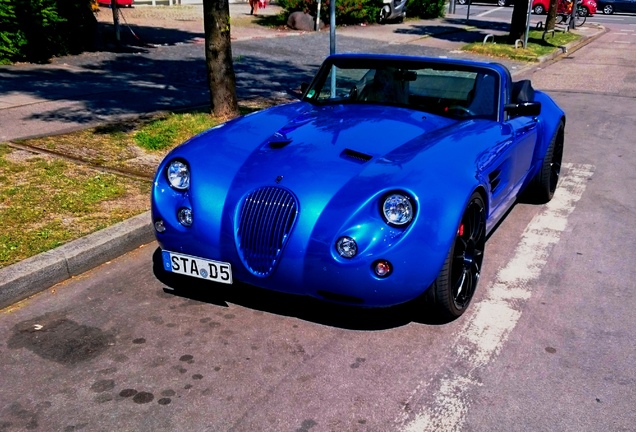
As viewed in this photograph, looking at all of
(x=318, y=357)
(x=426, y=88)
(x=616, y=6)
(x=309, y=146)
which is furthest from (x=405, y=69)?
(x=616, y=6)

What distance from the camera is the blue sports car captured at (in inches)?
140

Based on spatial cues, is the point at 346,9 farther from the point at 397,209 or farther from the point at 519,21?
the point at 397,209

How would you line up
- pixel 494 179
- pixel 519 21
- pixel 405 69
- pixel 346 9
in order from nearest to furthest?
pixel 494 179 → pixel 405 69 → pixel 519 21 → pixel 346 9

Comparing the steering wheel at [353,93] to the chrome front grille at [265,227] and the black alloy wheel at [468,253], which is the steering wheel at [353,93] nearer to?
the black alloy wheel at [468,253]

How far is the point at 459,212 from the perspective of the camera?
373cm

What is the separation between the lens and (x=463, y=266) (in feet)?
13.3

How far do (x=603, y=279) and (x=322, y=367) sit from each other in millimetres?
2340

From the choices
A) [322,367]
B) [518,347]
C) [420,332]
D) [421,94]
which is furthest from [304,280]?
[421,94]

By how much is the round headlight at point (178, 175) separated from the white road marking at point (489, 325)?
178cm

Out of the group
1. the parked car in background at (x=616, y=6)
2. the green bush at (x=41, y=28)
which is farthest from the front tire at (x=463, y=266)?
the parked car in background at (x=616, y=6)

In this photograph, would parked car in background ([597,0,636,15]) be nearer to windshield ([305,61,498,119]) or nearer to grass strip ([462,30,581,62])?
grass strip ([462,30,581,62])

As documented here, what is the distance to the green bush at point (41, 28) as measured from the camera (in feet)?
41.3

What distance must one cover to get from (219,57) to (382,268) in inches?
220

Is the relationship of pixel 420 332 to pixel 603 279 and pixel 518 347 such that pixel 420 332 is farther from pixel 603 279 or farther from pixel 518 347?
pixel 603 279
